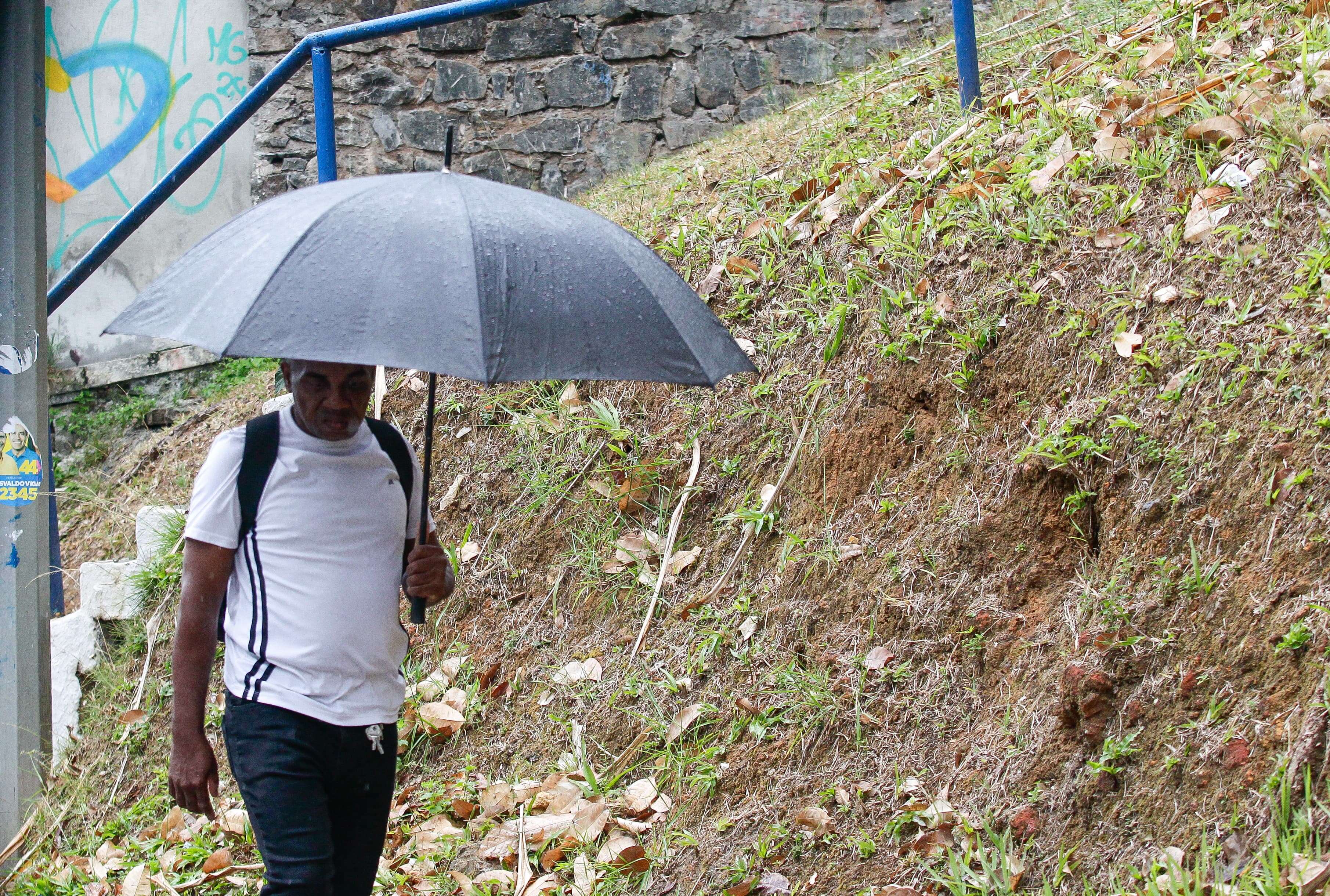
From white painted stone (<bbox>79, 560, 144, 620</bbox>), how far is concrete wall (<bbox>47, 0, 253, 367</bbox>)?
9.80 ft

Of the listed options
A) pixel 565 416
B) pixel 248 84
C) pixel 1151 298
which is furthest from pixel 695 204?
pixel 248 84

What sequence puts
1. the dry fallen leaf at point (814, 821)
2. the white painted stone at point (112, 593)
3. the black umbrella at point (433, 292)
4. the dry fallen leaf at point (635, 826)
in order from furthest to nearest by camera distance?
the white painted stone at point (112, 593) < the dry fallen leaf at point (635, 826) < the dry fallen leaf at point (814, 821) < the black umbrella at point (433, 292)

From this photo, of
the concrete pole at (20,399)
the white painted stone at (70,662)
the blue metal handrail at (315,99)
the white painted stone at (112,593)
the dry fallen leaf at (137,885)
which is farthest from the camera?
the white painted stone at (112,593)

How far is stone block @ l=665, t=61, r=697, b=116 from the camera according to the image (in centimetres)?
725

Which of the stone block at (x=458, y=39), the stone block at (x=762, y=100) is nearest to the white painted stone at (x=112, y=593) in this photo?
the stone block at (x=458, y=39)

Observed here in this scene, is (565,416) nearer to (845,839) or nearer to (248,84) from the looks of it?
(845,839)

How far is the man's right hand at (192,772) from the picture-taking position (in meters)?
2.24

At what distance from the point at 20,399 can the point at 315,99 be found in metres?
1.56

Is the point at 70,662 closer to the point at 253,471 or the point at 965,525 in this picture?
the point at 253,471

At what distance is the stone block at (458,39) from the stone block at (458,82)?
0.08 m

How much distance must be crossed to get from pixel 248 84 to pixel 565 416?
4501mm

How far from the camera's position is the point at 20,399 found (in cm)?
389

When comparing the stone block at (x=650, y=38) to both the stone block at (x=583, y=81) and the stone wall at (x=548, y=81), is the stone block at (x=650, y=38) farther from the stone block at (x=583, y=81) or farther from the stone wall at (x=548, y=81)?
the stone block at (x=583, y=81)

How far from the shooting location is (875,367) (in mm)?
3549
